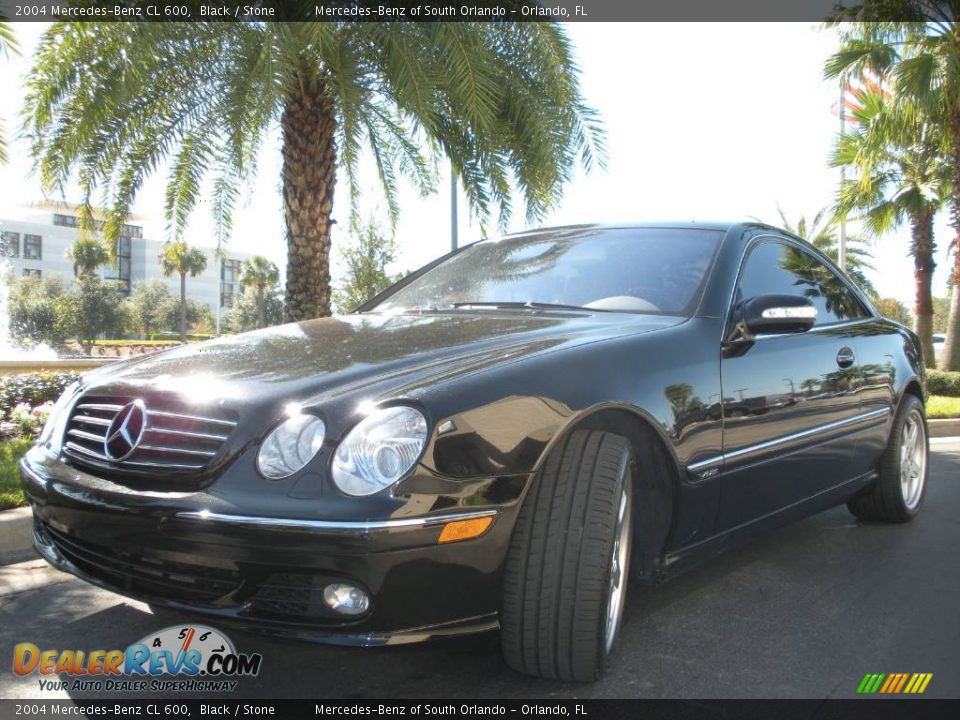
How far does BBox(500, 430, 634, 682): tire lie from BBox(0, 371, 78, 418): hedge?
736 cm

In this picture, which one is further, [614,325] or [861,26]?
[861,26]

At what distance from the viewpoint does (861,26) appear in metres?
15.0

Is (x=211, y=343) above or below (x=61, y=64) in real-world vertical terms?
below

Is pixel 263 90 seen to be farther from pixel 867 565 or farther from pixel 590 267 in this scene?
pixel 867 565

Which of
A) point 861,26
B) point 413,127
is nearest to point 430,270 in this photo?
point 413,127

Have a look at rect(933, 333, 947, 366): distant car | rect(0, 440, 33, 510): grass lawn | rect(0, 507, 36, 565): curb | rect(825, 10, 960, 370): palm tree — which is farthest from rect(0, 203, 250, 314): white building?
rect(0, 507, 36, 565): curb

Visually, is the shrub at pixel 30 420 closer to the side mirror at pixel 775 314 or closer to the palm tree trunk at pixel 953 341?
the side mirror at pixel 775 314

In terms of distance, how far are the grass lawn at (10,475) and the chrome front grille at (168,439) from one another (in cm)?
134

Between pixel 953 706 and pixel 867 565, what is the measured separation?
58.6 inches

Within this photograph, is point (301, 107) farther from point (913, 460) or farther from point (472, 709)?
point (472, 709)

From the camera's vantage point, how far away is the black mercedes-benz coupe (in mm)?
2201

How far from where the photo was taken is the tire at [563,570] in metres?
2.37

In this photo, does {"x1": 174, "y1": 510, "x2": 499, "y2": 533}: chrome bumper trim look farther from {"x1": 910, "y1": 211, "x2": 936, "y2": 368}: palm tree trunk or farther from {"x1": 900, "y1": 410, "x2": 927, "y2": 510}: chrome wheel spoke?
{"x1": 910, "y1": 211, "x2": 936, "y2": 368}: palm tree trunk

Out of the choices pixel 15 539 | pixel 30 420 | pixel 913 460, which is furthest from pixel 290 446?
pixel 30 420
